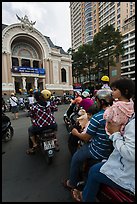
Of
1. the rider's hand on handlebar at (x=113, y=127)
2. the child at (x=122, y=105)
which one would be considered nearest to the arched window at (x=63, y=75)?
the child at (x=122, y=105)

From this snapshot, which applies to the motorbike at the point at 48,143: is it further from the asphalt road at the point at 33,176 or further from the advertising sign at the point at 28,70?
the advertising sign at the point at 28,70

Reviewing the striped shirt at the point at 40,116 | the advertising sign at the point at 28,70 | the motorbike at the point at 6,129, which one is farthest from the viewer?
the advertising sign at the point at 28,70

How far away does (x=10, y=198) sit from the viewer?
2.17m

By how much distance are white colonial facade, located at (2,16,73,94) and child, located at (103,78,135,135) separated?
2420 cm

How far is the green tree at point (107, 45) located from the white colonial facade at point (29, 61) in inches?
302

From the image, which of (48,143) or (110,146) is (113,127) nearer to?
(110,146)

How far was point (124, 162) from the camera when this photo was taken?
1391 millimetres

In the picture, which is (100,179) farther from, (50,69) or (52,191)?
(50,69)

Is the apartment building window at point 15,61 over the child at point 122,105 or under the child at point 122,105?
over

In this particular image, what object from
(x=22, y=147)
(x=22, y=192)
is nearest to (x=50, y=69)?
(x=22, y=147)

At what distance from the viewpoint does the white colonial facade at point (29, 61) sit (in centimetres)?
2398

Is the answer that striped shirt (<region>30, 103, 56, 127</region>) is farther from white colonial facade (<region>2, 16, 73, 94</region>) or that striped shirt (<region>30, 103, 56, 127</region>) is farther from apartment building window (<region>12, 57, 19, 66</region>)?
apartment building window (<region>12, 57, 19, 66</region>)

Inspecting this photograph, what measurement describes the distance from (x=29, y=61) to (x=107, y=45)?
48.8ft

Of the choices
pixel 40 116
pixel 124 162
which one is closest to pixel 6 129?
pixel 40 116
